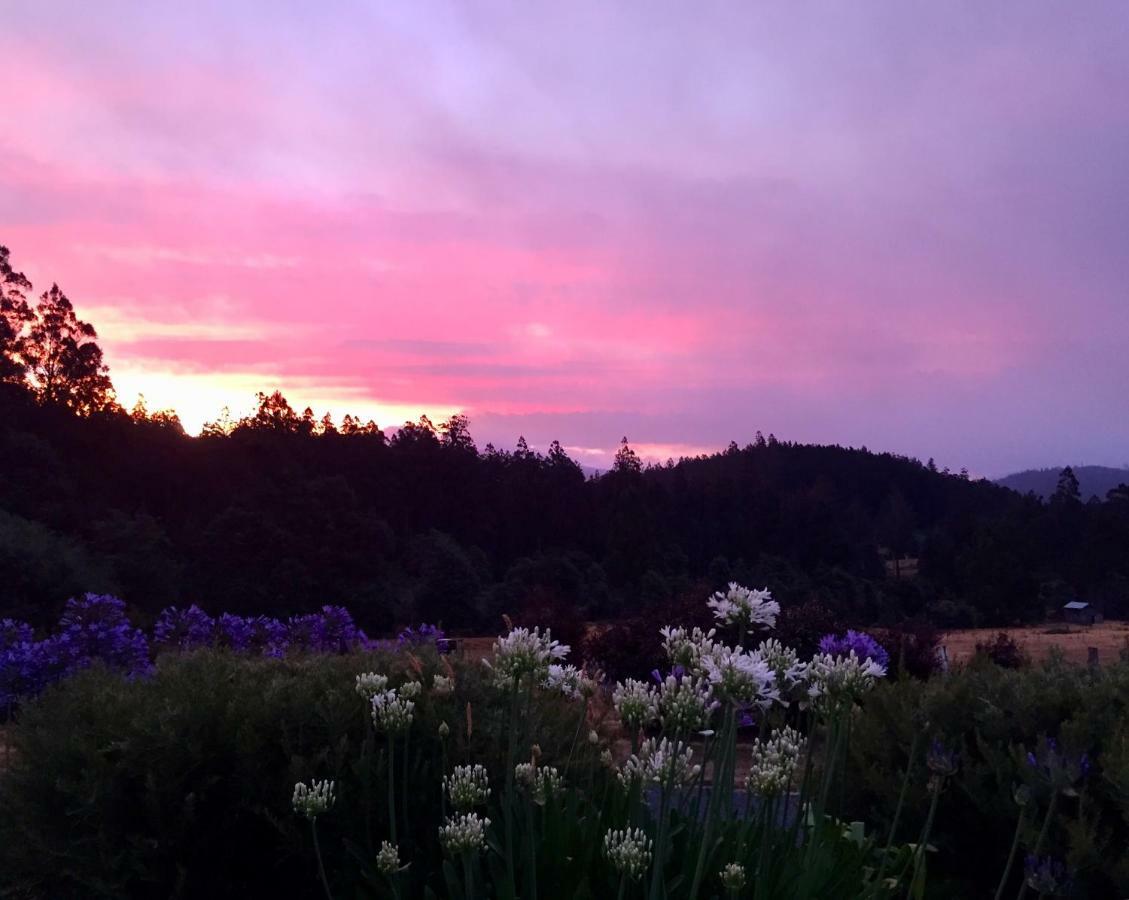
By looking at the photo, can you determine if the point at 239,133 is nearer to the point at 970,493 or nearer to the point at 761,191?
the point at 761,191

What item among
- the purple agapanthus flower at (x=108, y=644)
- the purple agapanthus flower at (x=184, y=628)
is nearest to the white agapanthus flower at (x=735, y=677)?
the purple agapanthus flower at (x=108, y=644)

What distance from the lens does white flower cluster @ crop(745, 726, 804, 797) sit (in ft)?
8.52

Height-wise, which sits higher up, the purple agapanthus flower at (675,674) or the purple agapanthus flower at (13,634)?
the purple agapanthus flower at (675,674)

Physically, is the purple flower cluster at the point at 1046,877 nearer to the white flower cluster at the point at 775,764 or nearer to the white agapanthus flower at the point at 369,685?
the white flower cluster at the point at 775,764

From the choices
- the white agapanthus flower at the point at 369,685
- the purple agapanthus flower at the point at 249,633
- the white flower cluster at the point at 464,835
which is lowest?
the purple agapanthus flower at the point at 249,633

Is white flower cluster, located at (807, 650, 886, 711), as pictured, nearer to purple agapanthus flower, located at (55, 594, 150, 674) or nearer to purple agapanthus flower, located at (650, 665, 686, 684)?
purple agapanthus flower, located at (650, 665, 686, 684)

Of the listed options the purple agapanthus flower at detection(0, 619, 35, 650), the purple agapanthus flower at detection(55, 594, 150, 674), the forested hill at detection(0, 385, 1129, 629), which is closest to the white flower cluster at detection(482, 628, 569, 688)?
the purple agapanthus flower at detection(55, 594, 150, 674)

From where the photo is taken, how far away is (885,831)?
4.84m

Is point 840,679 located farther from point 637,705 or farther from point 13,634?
point 13,634

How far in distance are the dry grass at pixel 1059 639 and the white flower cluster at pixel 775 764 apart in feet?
50.8

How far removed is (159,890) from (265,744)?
65cm

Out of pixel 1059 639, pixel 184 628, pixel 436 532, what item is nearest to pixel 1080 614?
pixel 1059 639

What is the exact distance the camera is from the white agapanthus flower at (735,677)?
2361mm

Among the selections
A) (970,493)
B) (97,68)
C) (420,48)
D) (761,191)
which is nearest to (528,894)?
(420,48)
